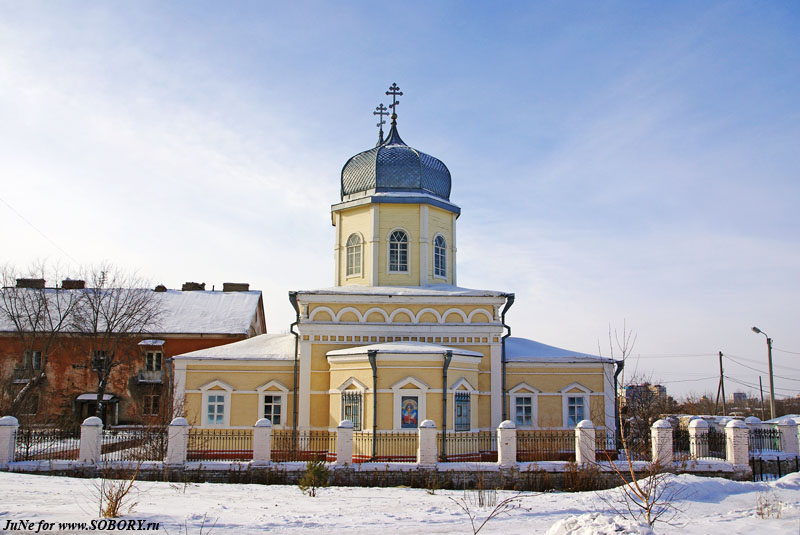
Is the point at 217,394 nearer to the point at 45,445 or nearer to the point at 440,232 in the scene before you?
the point at 45,445

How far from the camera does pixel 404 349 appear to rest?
679 inches

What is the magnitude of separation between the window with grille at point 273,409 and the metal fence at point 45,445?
15.6 feet

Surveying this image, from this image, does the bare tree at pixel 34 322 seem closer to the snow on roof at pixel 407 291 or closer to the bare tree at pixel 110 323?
the bare tree at pixel 110 323

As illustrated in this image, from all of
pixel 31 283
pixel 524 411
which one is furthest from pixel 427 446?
pixel 31 283

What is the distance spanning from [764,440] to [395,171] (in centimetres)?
1254

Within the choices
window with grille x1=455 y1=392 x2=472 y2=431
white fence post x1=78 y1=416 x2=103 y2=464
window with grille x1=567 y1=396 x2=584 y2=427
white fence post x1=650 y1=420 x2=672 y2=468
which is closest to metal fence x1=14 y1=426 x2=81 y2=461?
white fence post x1=78 y1=416 x2=103 y2=464

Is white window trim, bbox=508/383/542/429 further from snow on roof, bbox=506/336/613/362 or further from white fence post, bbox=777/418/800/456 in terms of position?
white fence post, bbox=777/418/800/456

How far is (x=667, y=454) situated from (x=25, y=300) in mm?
29330

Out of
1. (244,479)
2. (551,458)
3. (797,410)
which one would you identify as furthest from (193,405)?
(797,410)

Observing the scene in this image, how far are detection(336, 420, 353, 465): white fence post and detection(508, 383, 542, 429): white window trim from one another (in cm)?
628

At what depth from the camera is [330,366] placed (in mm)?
18516

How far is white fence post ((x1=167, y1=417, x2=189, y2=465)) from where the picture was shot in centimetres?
1412

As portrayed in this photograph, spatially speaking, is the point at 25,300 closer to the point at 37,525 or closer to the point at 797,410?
the point at 37,525

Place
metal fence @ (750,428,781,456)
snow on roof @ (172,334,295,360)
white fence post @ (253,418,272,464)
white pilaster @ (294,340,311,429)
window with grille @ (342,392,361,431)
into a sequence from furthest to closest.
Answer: snow on roof @ (172,334,295,360) < white pilaster @ (294,340,311,429) < metal fence @ (750,428,781,456) < window with grille @ (342,392,361,431) < white fence post @ (253,418,272,464)
